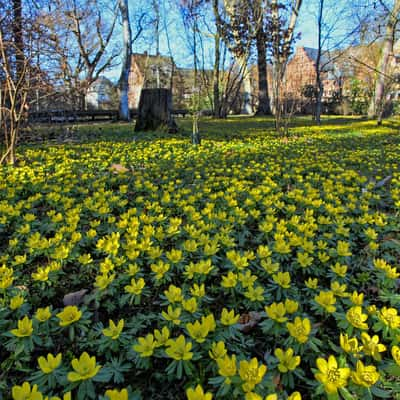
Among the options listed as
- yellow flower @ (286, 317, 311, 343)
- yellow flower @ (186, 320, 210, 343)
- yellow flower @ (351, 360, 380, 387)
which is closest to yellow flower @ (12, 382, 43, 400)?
yellow flower @ (186, 320, 210, 343)

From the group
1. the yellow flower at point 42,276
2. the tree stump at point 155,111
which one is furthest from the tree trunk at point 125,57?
the yellow flower at point 42,276

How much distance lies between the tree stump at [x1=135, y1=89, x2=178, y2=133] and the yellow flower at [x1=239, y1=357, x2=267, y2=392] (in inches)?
313

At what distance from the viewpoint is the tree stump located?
27.7ft

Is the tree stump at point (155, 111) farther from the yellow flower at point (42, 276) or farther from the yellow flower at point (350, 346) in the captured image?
the yellow flower at point (350, 346)

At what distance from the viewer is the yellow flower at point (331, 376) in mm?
989

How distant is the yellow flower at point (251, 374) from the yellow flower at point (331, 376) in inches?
7.6

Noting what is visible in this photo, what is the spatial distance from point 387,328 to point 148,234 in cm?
136

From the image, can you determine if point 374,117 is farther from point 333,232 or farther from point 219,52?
point 333,232

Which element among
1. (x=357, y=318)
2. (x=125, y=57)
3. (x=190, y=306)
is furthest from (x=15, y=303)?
(x=125, y=57)

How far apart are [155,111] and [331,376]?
841 cm

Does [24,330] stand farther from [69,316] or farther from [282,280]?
[282,280]

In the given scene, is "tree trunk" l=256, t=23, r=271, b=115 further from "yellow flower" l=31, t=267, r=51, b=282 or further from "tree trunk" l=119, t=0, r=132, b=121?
"yellow flower" l=31, t=267, r=51, b=282

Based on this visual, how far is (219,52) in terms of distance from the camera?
16984mm

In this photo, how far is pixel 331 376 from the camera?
1026 millimetres
